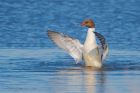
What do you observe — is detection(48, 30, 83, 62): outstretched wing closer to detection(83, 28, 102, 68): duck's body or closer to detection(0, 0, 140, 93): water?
detection(0, 0, 140, 93): water

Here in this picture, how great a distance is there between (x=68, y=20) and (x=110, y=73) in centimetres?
1106

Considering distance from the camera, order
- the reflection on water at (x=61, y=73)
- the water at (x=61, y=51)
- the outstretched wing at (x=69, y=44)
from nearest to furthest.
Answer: the reflection on water at (x=61, y=73)
the water at (x=61, y=51)
the outstretched wing at (x=69, y=44)

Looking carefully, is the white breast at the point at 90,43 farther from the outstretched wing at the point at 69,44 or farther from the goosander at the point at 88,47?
the outstretched wing at the point at 69,44

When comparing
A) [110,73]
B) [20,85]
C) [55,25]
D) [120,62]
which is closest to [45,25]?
[55,25]

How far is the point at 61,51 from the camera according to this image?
1962 cm

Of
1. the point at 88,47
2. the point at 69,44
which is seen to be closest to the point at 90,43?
the point at 88,47

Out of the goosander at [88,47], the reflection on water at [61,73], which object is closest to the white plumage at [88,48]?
the goosander at [88,47]

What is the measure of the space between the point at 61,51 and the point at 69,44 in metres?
1.22

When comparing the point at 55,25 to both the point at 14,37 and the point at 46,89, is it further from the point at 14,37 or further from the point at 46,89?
the point at 46,89

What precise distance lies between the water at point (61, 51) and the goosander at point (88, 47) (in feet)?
0.65

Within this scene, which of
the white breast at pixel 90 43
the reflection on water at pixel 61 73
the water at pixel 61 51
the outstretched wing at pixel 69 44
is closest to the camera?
the reflection on water at pixel 61 73

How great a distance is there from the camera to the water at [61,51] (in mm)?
14078

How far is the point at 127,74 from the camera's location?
15680 mm

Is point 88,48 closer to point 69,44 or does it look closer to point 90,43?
point 90,43
